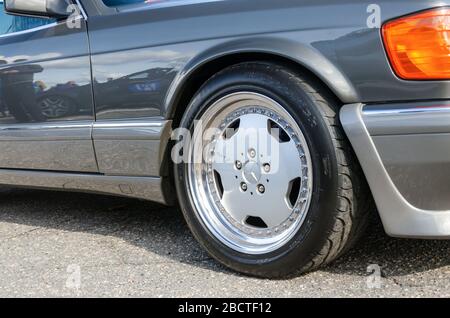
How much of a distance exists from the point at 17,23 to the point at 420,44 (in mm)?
2364

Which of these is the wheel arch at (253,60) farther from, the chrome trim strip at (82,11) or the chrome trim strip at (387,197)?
the chrome trim strip at (82,11)

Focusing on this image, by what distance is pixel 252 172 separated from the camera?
2.47 metres

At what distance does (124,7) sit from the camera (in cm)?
287

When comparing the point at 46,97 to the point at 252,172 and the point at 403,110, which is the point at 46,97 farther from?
the point at 403,110

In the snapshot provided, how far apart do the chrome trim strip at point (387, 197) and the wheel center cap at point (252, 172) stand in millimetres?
459

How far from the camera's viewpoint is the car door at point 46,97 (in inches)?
115

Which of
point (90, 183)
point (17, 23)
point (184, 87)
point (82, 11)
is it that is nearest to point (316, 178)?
point (184, 87)

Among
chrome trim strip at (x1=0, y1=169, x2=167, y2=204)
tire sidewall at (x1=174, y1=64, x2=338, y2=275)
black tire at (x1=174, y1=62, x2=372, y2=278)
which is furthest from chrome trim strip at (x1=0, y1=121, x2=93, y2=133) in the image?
black tire at (x1=174, y1=62, x2=372, y2=278)

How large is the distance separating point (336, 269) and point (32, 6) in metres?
1.99

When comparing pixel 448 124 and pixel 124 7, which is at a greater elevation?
pixel 124 7
